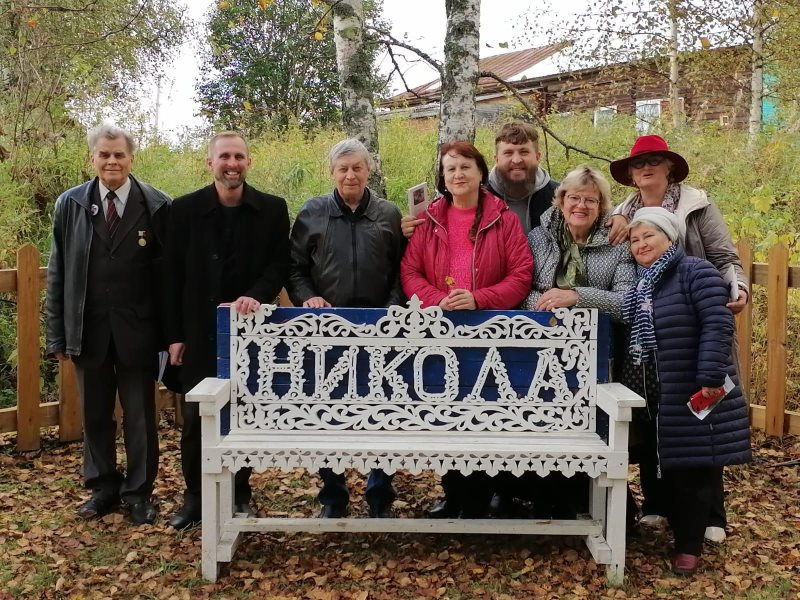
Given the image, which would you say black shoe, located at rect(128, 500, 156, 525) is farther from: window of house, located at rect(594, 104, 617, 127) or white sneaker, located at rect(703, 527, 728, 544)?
window of house, located at rect(594, 104, 617, 127)

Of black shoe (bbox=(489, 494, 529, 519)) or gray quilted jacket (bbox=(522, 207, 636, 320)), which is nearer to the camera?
gray quilted jacket (bbox=(522, 207, 636, 320))

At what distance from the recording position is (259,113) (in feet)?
63.3

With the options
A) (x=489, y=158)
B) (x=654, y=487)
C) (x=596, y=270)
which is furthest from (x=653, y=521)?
(x=489, y=158)

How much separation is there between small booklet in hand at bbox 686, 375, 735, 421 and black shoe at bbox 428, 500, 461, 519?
1358 mm

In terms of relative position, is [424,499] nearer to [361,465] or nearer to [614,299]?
[361,465]

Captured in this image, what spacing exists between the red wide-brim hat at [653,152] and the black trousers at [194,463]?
7.97 ft

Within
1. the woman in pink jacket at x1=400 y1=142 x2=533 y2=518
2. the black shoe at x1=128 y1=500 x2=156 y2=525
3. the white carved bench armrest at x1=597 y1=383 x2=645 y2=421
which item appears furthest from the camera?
the black shoe at x1=128 y1=500 x2=156 y2=525

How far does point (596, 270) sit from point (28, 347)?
3.76 metres

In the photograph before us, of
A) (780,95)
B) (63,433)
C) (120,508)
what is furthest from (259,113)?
(120,508)

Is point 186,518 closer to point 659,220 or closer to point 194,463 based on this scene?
point 194,463

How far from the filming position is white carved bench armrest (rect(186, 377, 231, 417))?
10.8ft

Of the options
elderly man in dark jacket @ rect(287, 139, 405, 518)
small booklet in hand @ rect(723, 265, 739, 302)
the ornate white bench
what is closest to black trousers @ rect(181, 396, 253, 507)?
the ornate white bench

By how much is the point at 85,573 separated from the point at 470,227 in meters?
2.41

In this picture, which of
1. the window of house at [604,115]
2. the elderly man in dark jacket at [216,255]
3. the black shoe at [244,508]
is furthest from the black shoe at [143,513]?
the window of house at [604,115]
